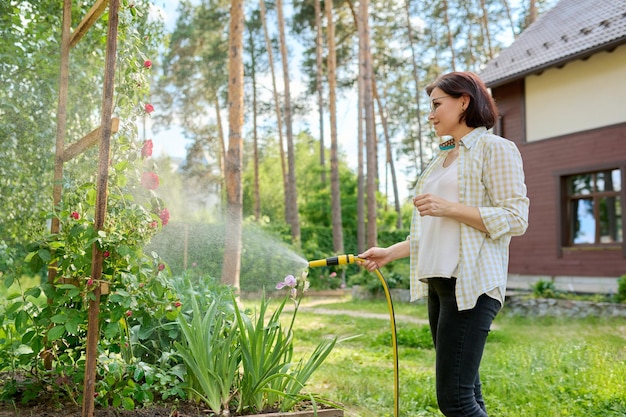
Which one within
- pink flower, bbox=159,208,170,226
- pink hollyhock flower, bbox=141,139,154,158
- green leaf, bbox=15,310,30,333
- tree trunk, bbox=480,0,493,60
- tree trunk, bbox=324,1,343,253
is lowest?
green leaf, bbox=15,310,30,333

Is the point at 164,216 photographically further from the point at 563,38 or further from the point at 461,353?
the point at 563,38

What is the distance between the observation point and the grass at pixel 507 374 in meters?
3.53

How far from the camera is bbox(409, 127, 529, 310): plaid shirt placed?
1860mm

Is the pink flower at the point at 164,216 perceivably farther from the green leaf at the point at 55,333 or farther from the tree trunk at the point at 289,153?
the tree trunk at the point at 289,153

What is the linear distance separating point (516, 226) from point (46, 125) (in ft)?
14.7

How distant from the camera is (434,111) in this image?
211 centimetres

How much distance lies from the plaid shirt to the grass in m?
1.05

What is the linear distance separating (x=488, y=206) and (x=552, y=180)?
1030 centimetres

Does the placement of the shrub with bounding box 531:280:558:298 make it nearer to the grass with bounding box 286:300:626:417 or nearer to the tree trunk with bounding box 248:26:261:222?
the grass with bounding box 286:300:626:417

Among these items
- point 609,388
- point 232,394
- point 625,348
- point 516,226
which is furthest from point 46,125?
point 625,348

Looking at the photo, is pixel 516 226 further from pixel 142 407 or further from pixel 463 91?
pixel 142 407

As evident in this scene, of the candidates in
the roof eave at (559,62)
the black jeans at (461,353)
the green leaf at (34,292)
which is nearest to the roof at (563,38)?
the roof eave at (559,62)

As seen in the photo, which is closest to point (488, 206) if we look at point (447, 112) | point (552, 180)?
point (447, 112)

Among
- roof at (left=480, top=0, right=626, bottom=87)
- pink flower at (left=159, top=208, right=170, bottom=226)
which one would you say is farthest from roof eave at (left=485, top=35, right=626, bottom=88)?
pink flower at (left=159, top=208, right=170, bottom=226)
